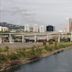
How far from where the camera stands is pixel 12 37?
1732 inches

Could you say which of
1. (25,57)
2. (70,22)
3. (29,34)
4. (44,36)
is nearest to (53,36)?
(44,36)

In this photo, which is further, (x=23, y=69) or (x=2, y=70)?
(x=23, y=69)

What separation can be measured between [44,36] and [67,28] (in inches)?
412

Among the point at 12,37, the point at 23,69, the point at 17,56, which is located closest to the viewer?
the point at 23,69

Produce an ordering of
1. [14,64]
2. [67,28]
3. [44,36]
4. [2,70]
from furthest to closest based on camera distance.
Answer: [67,28] → [44,36] → [14,64] → [2,70]

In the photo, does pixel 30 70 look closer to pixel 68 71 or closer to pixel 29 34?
pixel 68 71

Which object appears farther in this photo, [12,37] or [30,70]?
[12,37]

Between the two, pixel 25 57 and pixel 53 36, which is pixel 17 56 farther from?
pixel 53 36

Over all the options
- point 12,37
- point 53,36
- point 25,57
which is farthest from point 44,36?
point 25,57

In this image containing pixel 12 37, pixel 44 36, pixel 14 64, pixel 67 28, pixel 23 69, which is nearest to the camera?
pixel 23 69

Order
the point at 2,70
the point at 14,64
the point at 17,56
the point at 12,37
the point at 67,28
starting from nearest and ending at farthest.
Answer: the point at 2,70, the point at 14,64, the point at 17,56, the point at 12,37, the point at 67,28

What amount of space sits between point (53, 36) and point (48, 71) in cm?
3546

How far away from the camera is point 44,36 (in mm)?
48438

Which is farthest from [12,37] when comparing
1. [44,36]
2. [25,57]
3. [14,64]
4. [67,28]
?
[14,64]
